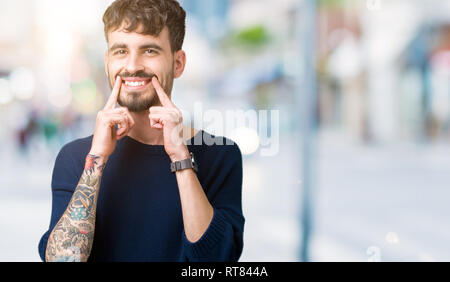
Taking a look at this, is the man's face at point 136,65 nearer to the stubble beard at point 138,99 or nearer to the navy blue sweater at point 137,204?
the stubble beard at point 138,99

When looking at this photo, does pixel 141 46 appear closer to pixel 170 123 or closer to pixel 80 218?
pixel 170 123

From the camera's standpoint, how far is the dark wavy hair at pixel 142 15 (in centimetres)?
149

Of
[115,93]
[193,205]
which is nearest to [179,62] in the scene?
[115,93]

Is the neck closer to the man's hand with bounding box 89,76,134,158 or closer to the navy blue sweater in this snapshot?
the navy blue sweater

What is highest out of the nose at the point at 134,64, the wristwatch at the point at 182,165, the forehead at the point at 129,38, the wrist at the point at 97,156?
the forehead at the point at 129,38

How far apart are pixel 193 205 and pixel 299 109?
3181mm

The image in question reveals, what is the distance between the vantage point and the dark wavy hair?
4.87ft

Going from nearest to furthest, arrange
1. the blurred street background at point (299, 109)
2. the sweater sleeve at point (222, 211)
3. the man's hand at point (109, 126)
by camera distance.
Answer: the man's hand at point (109, 126)
the sweater sleeve at point (222, 211)
the blurred street background at point (299, 109)

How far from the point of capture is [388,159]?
1605 cm

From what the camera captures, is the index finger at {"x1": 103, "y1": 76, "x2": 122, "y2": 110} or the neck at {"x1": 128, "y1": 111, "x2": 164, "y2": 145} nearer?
the index finger at {"x1": 103, "y1": 76, "x2": 122, "y2": 110}

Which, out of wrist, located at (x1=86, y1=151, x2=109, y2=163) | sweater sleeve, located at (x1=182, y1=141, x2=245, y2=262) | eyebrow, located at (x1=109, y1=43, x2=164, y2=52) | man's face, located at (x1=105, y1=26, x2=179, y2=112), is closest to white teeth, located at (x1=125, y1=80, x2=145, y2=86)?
man's face, located at (x1=105, y1=26, x2=179, y2=112)

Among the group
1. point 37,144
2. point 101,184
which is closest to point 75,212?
point 101,184

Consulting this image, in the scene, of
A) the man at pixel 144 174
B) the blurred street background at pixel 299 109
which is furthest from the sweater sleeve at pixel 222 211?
the blurred street background at pixel 299 109

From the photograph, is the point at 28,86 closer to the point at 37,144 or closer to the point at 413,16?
the point at 37,144
